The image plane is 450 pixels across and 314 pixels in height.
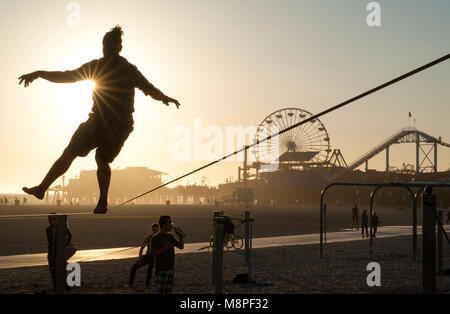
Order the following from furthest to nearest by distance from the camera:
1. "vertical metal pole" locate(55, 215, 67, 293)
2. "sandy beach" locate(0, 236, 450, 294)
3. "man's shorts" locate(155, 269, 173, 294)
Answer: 1. "sandy beach" locate(0, 236, 450, 294)
2. "man's shorts" locate(155, 269, 173, 294)
3. "vertical metal pole" locate(55, 215, 67, 293)

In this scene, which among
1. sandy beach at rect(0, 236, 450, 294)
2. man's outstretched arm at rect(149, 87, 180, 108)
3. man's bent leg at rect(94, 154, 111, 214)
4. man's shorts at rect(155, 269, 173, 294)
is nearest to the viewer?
man's bent leg at rect(94, 154, 111, 214)

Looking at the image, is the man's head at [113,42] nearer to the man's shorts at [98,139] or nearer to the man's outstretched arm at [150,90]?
the man's outstretched arm at [150,90]

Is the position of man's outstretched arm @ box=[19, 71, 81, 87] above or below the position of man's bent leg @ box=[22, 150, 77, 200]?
above

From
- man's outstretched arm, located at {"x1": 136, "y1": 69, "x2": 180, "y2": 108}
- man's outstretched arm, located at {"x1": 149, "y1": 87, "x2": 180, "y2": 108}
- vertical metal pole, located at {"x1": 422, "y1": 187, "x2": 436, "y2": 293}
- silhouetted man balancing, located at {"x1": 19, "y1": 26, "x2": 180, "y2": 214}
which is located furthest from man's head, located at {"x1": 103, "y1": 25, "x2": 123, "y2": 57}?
vertical metal pole, located at {"x1": 422, "y1": 187, "x2": 436, "y2": 293}

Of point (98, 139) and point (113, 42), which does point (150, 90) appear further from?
point (98, 139)

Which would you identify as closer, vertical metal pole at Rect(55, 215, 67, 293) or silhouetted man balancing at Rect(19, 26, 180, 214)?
silhouetted man balancing at Rect(19, 26, 180, 214)

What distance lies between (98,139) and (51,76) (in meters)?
0.38

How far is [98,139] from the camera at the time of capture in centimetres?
250

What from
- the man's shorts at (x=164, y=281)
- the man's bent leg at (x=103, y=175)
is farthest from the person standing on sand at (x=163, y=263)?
the man's bent leg at (x=103, y=175)

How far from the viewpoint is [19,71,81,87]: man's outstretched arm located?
251 centimetres

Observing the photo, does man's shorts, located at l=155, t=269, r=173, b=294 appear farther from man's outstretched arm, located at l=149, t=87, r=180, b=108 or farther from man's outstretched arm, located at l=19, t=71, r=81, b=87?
man's outstretched arm, located at l=19, t=71, r=81, b=87

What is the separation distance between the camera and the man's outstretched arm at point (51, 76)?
2508mm

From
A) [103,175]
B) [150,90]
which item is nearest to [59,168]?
[103,175]
